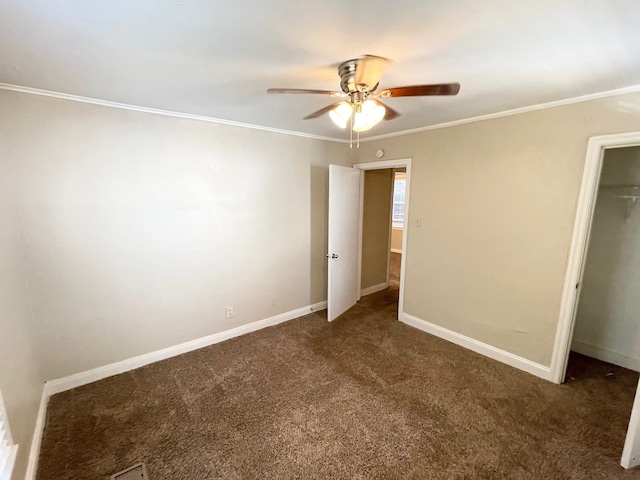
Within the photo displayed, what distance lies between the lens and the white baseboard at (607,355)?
2734mm

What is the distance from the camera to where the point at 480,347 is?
9.86 ft

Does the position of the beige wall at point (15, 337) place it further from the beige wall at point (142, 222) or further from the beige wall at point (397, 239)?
the beige wall at point (397, 239)

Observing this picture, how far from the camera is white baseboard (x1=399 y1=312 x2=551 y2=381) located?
263 centimetres

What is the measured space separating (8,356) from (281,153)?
2776mm

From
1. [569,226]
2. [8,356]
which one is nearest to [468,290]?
[569,226]

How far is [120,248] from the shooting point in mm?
2531

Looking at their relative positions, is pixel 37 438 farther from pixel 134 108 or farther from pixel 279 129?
pixel 279 129

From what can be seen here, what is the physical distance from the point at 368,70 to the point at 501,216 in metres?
2.01

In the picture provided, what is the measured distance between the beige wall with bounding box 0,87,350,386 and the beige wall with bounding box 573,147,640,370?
9.96ft

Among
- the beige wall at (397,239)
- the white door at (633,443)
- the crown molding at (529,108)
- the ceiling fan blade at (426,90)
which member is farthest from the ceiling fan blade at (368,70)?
the beige wall at (397,239)

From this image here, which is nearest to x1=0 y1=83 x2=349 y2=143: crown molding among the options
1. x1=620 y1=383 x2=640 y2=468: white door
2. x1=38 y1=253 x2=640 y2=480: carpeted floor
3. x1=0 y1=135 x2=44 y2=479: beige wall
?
x1=0 y1=135 x2=44 y2=479: beige wall

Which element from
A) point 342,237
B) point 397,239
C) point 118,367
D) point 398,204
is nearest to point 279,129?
point 342,237

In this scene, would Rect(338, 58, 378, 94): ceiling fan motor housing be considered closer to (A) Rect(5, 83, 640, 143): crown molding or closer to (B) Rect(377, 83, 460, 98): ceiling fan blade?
(B) Rect(377, 83, 460, 98): ceiling fan blade

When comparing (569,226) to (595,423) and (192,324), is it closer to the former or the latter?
(595,423)
